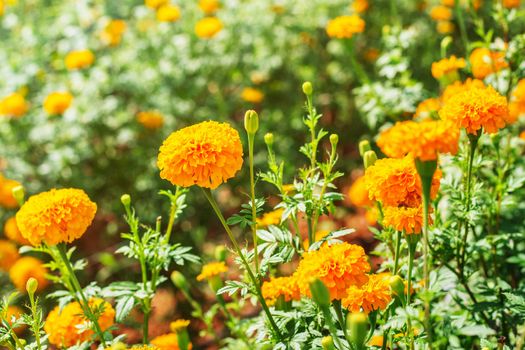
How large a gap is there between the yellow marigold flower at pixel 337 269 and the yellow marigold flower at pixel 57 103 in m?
2.46

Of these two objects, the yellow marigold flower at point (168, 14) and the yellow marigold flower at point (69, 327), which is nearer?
the yellow marigold flower at point (69, 327)

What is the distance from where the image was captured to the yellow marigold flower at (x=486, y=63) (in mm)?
2070

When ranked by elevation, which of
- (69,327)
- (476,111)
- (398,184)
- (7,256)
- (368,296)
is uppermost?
(476,111)

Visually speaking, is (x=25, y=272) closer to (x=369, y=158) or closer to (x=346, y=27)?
(x=346, y=27)

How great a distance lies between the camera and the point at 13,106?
335 cm

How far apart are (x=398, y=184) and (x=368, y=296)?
0.26 meters

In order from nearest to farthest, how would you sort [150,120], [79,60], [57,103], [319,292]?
[319,292]
[57,103]
[150,120]
[79,60]

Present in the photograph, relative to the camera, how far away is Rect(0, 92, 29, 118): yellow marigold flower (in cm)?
334

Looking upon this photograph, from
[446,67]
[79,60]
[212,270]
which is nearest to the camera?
[212,270]

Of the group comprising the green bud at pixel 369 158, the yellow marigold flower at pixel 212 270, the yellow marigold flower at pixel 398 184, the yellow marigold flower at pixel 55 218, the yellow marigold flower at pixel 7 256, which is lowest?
the yellow marigold flower at pixel 7 256

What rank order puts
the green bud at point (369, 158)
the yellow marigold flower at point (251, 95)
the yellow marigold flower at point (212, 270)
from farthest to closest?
1. the yellow marigold flower at point (251, 95)
2. the yellow marigold flower at point (212, 270)
3. the green bud at point (369, 158)

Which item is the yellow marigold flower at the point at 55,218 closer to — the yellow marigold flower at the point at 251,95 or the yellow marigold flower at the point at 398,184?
the yellow marigold flower at the point at 398,184

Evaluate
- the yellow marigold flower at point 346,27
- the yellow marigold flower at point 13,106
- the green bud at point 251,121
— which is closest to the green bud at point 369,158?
the green bud at point 251,121

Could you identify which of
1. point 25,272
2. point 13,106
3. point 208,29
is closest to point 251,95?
A: point 208,29
